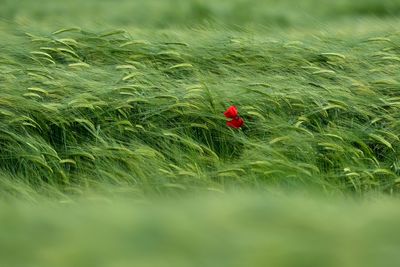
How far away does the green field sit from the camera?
6.01ft

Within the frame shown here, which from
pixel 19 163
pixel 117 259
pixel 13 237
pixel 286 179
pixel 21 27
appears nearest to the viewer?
pixel 117 259

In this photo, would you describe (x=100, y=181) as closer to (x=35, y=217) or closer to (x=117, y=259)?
(x=35, y=217)

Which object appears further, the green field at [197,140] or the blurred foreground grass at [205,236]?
the green field at [197,140]

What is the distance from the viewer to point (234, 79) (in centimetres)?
415

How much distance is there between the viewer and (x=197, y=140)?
3.75 m

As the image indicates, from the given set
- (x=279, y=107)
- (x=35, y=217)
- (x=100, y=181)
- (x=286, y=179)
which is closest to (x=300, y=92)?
(x=279, y=107)

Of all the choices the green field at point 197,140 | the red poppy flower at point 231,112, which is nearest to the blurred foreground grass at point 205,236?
the green field at point 197,140

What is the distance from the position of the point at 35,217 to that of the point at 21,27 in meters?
3.00

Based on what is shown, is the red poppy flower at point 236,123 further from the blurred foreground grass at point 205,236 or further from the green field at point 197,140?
the blurred foreground grass at point 205,236

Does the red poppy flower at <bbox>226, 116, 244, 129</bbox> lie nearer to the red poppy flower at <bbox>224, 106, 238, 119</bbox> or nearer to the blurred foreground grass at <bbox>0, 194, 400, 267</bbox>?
the red poppy flower at <bbox>224, 106, 238, 119</bbox>

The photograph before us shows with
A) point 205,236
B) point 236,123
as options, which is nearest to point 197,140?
point 236,123

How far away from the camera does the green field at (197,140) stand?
1.83 meters

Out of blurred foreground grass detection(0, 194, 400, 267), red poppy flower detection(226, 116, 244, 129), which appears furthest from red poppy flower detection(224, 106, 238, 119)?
blurred foreground grass detection(0, 194, 400, 267)

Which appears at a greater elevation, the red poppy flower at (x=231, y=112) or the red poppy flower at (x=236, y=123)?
the red poppy flower at (x=231, y=112)
